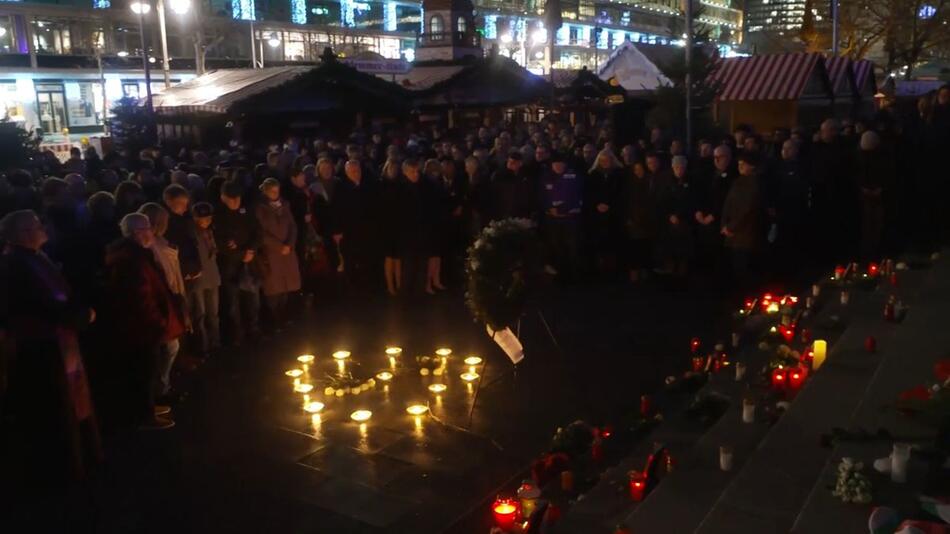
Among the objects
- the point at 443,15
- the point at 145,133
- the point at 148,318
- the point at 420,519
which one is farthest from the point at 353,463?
the point at 443,15

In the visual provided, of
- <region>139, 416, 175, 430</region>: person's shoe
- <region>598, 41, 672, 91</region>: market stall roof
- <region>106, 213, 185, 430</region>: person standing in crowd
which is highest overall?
<region>598, 41, 672, 91</region>: market stall roof

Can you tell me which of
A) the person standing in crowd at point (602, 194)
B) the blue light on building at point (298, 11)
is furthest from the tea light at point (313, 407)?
the blue light on building at point (298, 11)

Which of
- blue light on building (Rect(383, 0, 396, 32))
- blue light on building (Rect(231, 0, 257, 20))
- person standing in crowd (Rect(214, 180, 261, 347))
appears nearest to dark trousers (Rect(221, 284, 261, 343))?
person standing in crowd (Rect(214, 180, 261, 347))

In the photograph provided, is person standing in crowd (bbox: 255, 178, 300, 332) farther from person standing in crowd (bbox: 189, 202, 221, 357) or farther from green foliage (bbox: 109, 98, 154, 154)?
green foliage (bbox: 109, 98, 154, 154)

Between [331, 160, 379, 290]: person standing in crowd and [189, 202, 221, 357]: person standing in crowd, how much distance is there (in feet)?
7.04

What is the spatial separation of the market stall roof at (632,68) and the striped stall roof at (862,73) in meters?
8.60

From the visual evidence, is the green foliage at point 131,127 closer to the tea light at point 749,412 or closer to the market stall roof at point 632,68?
the tea light at point 749,412

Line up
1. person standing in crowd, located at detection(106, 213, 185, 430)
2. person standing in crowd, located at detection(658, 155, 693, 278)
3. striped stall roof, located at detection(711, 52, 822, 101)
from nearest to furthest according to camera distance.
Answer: person standing in crowd, located at detection(106, 213, 185, 430)
person standing in crowd, located at detection(658, 155, 693, 278)
striped stall roof, located at detection(711, 52, 822, 101)

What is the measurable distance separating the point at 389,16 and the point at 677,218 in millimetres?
66762

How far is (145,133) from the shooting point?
20.3 m

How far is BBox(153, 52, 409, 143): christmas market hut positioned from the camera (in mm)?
19250

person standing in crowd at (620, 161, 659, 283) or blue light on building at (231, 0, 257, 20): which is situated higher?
blue light on building at (231, 0, 257, 20)

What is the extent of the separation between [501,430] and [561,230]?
499 cm

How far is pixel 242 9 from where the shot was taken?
5969 centimetres
